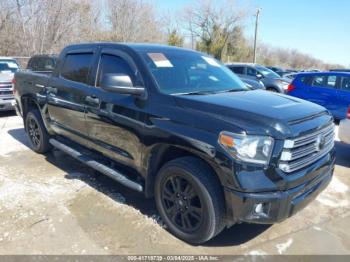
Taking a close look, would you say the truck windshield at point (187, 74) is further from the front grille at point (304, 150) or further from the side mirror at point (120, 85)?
the front grille at point (304, 150)

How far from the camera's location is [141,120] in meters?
3.34

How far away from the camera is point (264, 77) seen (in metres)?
15.5

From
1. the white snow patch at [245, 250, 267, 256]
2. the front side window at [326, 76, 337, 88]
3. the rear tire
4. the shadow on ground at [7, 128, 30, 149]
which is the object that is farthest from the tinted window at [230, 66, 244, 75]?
the white snow patch at [245, 250, 267, 256]

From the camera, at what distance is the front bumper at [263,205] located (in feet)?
8.70

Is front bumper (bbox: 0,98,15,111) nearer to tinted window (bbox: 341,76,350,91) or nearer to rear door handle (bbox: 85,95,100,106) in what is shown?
rear door handle (bbox: 85,95,100,106)

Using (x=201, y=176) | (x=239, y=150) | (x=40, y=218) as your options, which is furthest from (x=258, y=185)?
(x=40, y=218)

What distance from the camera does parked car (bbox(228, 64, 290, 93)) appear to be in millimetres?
15088

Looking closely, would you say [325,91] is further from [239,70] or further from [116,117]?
[116,117]

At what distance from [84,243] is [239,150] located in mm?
1746

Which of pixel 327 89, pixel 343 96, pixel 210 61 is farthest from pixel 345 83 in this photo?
pixel 210 61

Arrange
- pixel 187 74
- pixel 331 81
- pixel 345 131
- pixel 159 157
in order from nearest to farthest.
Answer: pixel 159 157
pixel 187 74
pixel 345 131
pixel 331 81

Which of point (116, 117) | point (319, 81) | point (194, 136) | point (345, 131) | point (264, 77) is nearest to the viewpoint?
point (194, 136)

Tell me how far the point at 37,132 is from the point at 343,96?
7.79m

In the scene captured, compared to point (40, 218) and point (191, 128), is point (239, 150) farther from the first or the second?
point (40, 218)
